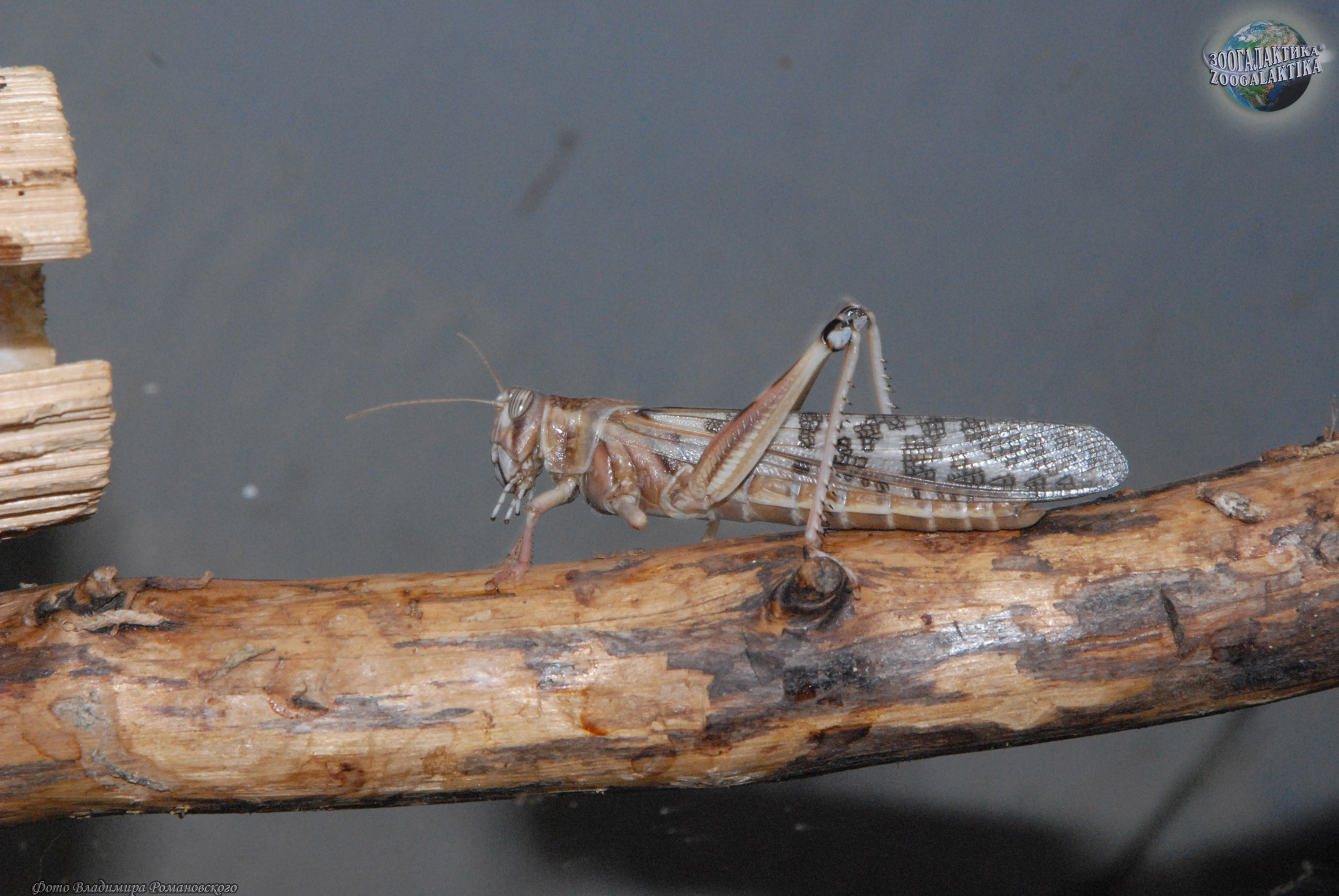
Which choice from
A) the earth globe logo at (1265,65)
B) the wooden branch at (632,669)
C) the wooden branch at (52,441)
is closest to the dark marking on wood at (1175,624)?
the wooden branch at (632,669)

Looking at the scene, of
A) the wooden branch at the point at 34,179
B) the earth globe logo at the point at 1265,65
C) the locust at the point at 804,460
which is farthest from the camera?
the earth globe logo at the point at 1265,65

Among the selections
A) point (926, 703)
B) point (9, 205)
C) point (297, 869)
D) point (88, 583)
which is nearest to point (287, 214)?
A: point (9, 205)

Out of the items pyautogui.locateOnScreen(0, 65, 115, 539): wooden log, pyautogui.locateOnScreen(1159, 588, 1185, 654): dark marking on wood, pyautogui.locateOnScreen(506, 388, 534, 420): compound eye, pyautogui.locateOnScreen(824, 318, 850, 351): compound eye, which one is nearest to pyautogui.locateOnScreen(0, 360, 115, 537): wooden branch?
pyautogui.locateOnScreen(0, 65, 115, 539): wooden log

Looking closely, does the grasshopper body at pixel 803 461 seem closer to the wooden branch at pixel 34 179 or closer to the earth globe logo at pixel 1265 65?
the wooden branch at pixel 34 179

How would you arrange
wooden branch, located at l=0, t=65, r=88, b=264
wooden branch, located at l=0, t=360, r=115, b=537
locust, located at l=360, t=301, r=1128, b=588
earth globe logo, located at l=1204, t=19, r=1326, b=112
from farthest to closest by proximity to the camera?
earth globe logo, located at l=1204, t=19, r=1326, b=112 → locust, located at l=360, t=301, r=1128, b=588 → wooden branch, located at l=0, t=360, r=115, b=537 → wooden branch, located at l=0, t=65, r=88, b=264

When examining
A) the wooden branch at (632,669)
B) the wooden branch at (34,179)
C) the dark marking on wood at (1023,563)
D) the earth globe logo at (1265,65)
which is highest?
the earth globe logo at (1265,65)

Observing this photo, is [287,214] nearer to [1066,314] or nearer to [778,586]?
[778,586]

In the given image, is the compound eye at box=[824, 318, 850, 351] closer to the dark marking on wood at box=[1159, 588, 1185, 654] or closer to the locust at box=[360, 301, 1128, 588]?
the locust at box=[360, 301, 1128, 588]
